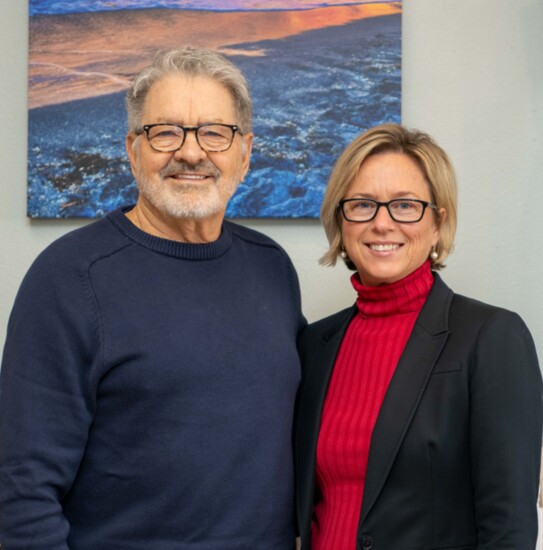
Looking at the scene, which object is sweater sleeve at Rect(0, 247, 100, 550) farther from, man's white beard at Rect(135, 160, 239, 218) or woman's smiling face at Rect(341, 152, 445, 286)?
A: woman's smiling face at Rect(341, 152, 445, 286)

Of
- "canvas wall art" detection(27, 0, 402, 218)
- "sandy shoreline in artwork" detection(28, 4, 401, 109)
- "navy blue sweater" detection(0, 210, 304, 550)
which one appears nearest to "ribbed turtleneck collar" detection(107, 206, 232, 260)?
"navy blue sweater" detection(0, 210, 304, 550)

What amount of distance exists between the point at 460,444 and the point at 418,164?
0.60 m

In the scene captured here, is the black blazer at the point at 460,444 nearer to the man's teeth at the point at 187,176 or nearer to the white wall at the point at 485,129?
the man's teeth at the point at 187,176

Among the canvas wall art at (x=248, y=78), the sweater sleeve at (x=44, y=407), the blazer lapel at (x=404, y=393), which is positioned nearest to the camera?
the sweater sleeve at (x=44, y=407)

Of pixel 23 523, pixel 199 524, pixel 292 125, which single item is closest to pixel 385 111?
pixel 292 125

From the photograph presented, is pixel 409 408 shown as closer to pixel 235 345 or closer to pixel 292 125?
pixel 235 345

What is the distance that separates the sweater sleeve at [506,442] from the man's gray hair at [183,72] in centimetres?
71

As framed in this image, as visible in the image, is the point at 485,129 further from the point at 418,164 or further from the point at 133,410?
the point at 133,410

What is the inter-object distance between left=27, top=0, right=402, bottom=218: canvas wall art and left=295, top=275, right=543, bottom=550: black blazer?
2.55 feet

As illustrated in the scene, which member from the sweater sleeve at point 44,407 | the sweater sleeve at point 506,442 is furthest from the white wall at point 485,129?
the sweater sleeve at point 44,407

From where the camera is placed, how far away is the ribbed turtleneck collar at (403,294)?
1.61 metres

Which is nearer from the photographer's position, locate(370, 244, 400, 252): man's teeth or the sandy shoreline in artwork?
locate(370, 244, 400, 252): man's teeth

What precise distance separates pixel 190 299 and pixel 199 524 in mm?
417

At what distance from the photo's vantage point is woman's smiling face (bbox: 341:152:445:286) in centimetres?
160
